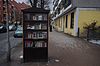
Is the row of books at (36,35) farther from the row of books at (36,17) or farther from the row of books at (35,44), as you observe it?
the row of books at (36,17)

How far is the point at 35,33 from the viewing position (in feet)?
29.8

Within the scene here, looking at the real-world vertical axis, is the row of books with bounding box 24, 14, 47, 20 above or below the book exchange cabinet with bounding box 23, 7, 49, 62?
above

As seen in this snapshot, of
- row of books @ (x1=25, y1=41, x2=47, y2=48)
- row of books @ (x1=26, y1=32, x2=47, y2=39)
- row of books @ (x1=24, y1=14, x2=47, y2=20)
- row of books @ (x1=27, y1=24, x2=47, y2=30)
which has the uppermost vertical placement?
row of books @ (x1=24, y1=14, x2=47, y2=20)

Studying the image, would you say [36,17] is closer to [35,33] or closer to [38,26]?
[38,26]

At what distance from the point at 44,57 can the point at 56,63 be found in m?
0.64

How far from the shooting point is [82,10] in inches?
986

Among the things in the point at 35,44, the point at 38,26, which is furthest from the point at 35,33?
the point at 35,44

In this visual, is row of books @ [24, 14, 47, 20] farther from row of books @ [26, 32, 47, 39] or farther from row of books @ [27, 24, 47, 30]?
row of books @ [26, 32, 47, 39]

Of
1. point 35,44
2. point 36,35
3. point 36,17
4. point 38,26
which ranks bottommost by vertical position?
point 35,44

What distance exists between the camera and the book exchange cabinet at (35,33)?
29.6 ft

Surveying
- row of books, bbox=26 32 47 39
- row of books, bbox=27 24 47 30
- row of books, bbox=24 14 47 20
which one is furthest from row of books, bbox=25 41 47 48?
row of books, bbox=24 14 47 20

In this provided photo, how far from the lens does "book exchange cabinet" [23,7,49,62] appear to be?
9016mm

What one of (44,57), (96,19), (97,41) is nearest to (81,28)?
(96,19)

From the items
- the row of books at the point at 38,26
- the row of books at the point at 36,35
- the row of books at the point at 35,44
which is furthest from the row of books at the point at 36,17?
the row of books at the point at 35,44
